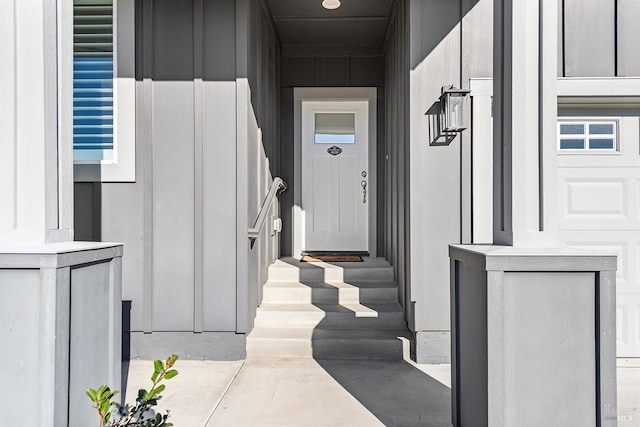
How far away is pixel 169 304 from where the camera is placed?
3256 mm

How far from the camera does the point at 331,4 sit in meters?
3.99

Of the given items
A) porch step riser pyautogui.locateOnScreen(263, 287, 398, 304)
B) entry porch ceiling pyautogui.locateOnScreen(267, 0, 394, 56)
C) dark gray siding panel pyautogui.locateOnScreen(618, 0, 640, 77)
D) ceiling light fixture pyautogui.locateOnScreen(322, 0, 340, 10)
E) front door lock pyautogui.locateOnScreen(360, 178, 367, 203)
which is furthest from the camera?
front door lock pyautogui.locateOnScreen(360, 178, 367, 203)

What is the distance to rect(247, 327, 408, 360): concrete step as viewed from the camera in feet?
10.7

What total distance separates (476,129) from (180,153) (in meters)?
2.12

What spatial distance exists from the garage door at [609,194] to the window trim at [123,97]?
10.2ft

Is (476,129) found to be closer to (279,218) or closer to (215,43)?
(215,43)

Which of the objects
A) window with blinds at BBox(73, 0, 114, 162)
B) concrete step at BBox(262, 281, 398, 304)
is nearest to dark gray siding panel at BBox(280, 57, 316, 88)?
window with blinds at BBox(73, 0, 114, 162)

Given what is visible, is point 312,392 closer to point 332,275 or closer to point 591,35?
point 332,275

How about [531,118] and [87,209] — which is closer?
[531,118]

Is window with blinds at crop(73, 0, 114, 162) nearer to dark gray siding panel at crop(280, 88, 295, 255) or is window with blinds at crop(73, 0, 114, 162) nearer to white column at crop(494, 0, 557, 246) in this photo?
dark gray siding panel at crop(280, 88, 295, 255)

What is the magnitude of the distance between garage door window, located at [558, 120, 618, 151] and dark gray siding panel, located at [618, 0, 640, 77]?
38 cm

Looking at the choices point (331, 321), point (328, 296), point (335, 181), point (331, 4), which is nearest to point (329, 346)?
point (331, 321)

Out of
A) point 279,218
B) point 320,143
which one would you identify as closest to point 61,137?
point 279,218

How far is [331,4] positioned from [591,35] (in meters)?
2.06
